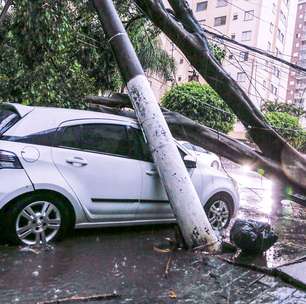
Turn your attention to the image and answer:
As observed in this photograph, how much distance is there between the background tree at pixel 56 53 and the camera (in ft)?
23.5

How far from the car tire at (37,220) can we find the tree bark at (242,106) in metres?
3.09

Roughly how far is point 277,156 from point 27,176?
384cm

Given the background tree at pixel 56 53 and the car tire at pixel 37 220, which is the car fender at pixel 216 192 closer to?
the car tire at pixel 37 220

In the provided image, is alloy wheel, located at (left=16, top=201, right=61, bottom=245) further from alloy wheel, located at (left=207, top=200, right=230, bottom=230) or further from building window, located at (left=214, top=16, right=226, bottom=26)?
building window, located at (left=214, top=16, right=226, bottom=26)

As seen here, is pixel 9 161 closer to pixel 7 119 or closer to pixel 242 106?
pixel 7 119

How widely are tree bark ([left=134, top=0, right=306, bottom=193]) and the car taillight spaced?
329cm

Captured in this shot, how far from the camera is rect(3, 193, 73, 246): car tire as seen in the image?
4.76m

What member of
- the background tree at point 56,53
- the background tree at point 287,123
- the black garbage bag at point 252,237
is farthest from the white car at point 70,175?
the background tree at point 287,123

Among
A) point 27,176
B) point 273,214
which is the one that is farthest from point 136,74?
point 273,214

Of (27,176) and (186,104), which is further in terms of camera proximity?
(186,104)

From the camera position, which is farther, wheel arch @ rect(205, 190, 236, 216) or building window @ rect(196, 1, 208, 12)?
building window @ rect(196, 1, 208, 12)

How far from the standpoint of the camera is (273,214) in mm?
9172

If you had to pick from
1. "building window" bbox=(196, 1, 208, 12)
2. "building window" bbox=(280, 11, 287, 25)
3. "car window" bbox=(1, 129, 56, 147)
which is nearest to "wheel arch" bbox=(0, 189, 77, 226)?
"car window" bbox=(1, 129, 56, 147)

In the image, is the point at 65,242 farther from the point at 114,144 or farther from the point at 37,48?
the point at 37,48
